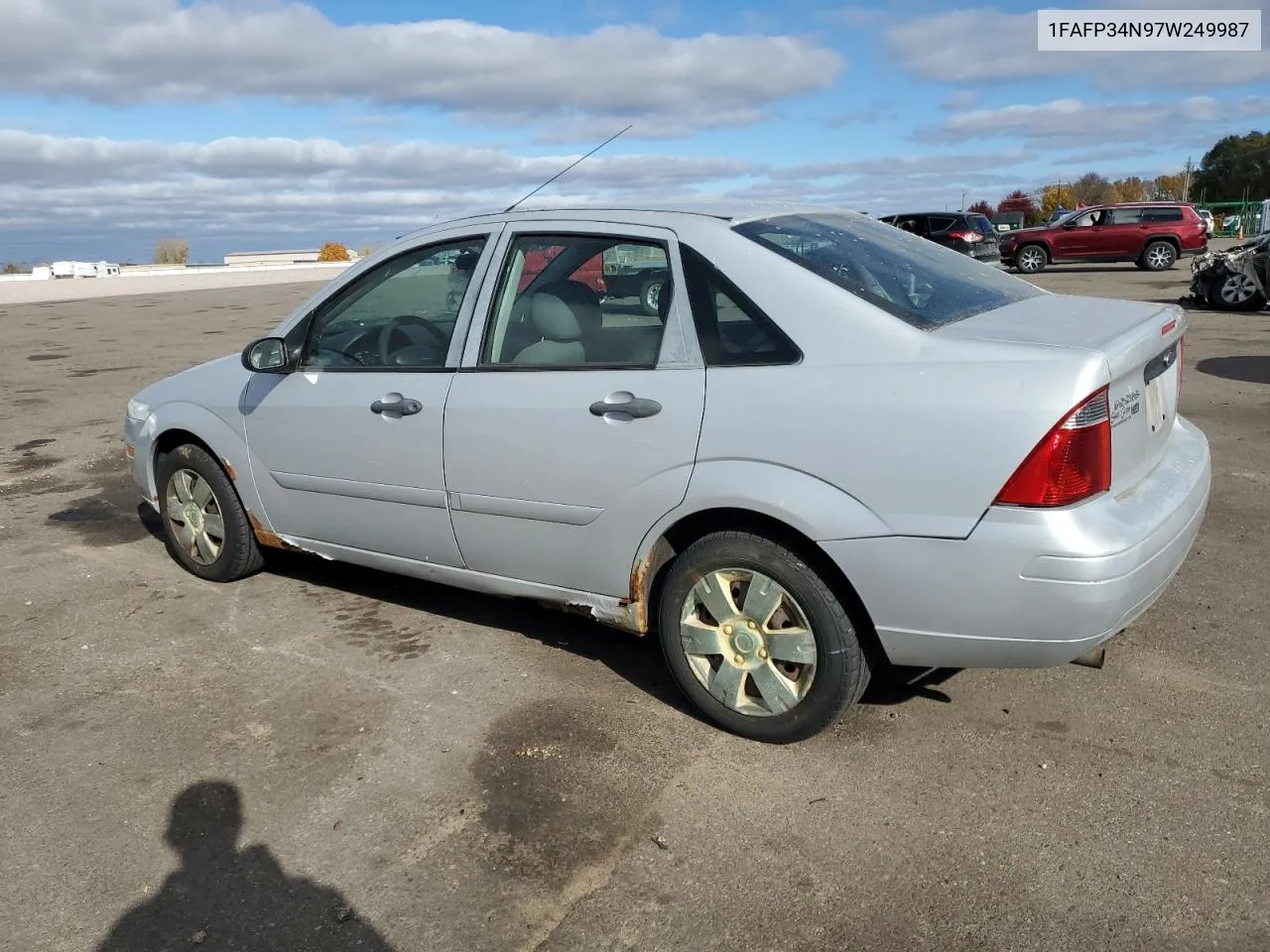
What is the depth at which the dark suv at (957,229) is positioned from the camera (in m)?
26.7

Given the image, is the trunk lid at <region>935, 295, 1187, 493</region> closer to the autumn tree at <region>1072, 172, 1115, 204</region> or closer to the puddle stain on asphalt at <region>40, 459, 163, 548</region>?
the puddle stain on asphalt at <region>40, 459, 163, 548</region>

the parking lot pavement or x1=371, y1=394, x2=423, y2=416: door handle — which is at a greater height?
x1=371, y1=394, x2=423, y2=416: door handle

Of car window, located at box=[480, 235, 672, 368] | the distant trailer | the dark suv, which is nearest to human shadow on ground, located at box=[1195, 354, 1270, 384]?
car window, located at box=[480, 235, 672, 368]

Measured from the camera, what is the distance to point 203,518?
16.3 feet

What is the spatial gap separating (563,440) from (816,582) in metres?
Answer: 0.98

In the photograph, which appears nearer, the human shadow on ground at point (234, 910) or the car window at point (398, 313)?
the human shadow on ground at point (234, 910)

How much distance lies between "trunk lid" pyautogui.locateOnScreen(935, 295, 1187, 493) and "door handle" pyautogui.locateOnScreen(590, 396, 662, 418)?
90 centimetres

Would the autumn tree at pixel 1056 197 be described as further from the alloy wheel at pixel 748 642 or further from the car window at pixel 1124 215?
the alloy wheel at pixel 748 642

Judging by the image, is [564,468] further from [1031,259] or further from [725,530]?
[1031,259]

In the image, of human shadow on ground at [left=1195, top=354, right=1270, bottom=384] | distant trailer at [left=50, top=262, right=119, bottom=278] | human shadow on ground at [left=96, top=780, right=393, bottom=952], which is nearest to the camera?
human shadow on ground at [left=96, top=780, right=393, bottom=952]

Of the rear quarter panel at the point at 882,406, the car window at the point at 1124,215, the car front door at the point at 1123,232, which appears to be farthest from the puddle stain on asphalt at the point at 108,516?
the car window at the point at 1124,215

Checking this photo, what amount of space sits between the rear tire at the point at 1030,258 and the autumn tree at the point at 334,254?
121ft

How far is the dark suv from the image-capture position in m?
26.7

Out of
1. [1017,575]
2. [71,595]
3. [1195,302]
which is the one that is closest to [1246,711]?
[1017,575]
